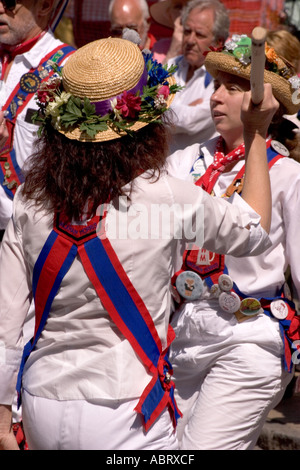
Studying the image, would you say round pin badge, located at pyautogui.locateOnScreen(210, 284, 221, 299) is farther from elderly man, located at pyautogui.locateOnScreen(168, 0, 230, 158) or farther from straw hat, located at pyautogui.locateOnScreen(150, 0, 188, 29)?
straw hat, located at pyautogui.locateOnScreen(150, 0, 188, 29)

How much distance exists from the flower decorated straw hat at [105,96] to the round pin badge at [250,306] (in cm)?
110

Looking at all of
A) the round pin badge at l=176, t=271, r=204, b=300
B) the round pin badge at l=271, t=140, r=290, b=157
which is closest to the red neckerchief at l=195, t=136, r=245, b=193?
the round pin badge at l=271, t=140, r=290, b=157

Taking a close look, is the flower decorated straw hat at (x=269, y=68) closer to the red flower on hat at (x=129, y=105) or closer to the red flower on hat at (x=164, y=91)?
the red flower on hat at (x=164, y=91)

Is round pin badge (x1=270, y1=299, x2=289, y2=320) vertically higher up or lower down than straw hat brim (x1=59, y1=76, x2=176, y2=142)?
lower down

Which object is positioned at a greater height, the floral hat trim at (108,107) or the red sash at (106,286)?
the floral hat trim at (108,107)

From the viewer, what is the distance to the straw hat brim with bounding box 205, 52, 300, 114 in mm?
3510

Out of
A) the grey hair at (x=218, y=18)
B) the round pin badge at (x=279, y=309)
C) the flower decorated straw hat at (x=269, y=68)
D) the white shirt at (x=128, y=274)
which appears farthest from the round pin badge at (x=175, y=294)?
the grey hair at (x=218, y=18)

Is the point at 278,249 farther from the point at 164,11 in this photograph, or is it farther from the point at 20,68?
the point at 164,11

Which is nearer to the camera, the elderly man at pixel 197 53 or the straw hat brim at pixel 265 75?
the straw hat brim at pixel 265 75

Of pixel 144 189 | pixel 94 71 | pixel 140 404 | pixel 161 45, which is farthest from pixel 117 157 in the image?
pixel 161 45

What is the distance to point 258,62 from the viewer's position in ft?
7.19

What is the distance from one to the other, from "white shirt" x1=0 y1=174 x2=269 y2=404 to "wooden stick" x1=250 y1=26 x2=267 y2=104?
1.17 feet

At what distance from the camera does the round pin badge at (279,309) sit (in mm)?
3328

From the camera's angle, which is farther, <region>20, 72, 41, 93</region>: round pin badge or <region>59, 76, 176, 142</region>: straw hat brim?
<region>20, 72, 41, 93</region>: round pin badge
